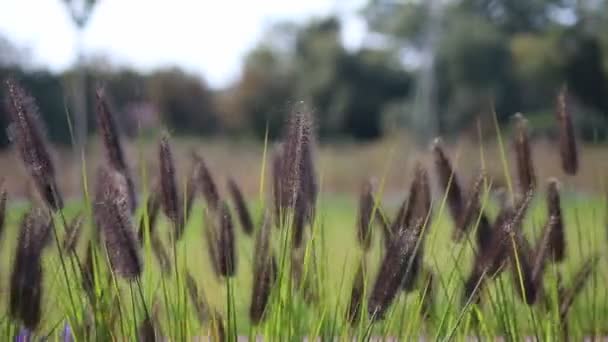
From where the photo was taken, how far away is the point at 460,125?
1308 inches

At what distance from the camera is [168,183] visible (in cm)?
172

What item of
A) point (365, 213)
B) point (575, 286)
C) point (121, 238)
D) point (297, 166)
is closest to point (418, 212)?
point (365, 213)

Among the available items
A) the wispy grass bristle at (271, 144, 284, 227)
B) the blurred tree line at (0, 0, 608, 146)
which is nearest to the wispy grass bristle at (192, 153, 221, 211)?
the wispy grass bristle at (271, 144, 284, 227)

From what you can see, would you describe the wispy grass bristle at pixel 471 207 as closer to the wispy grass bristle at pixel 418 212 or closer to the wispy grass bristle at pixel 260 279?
the wispy grass bristle at pixel 418 212

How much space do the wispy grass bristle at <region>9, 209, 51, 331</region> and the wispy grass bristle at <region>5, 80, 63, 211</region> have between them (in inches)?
2.1

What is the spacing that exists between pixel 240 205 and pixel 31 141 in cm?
73

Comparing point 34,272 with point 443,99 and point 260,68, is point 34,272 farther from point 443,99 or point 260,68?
point 260,68

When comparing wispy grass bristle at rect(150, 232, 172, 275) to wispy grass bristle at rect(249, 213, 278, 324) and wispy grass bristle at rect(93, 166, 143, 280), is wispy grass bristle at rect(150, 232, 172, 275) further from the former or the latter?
wispy grass bristle at rect(93, 166, 143, 280)

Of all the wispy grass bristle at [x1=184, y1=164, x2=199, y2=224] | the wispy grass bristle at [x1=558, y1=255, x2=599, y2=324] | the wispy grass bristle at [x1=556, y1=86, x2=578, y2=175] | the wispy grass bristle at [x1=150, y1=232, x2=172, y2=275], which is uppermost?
the wispy grass bristle at [x1=556, y1=86, x2=578, y2=175]

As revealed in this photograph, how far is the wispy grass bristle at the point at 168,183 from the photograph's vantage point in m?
1.70

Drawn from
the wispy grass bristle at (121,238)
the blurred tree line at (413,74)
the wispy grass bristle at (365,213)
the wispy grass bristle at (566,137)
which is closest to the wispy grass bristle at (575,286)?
the wispy grass bristle at (566,137)

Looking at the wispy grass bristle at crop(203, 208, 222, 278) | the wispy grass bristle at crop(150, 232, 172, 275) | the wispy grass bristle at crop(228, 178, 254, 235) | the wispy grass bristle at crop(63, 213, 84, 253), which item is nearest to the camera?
the wispy grass bristle at crop(63, 213, 84, 253)

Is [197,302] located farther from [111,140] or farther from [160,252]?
[111,140]

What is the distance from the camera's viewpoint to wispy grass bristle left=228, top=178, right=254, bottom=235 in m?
2.18
